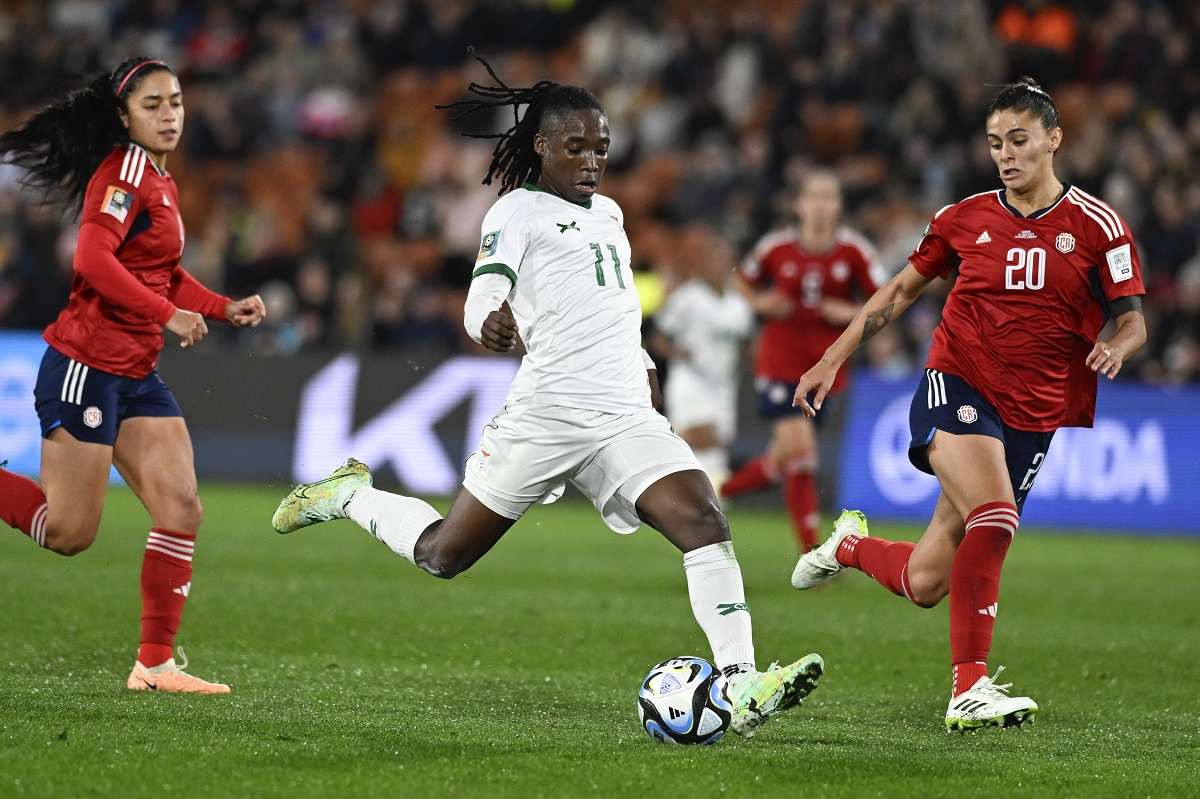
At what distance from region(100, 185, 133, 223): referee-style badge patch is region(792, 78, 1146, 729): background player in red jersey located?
2691mm

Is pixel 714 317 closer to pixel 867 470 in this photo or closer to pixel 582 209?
pixel 867 470

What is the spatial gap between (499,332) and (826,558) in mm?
2356

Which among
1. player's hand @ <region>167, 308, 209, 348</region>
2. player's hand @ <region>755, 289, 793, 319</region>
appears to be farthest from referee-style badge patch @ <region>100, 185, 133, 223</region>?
player's hand @ <region>755, 289, 793, 319</region>

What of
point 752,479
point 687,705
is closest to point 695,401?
point 752,479

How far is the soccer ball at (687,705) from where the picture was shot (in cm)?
572

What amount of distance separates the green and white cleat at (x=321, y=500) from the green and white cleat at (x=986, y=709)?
2473 mm

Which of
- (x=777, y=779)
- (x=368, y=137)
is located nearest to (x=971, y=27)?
(x=368, y=137)

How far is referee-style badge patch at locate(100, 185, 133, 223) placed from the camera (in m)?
6.55

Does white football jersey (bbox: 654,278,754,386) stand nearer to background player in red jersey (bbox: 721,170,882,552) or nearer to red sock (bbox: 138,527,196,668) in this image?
background player in red jersey (bbox: 721,170,882,552)

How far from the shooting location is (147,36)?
76.5 feet

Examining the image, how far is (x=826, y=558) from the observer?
24.3 ft

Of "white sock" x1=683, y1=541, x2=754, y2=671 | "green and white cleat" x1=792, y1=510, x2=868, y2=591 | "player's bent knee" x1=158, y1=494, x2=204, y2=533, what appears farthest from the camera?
"green and white cleat" x1=792, y1=510, x2=868, y2=591

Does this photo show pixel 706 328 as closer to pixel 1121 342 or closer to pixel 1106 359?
pixel 1121 342

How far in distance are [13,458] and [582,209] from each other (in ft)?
37.8
